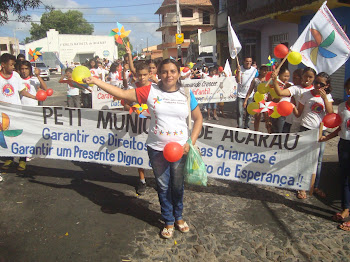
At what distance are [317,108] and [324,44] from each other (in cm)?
92

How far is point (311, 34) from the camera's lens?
163 inches

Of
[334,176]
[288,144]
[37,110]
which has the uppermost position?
[37,110]

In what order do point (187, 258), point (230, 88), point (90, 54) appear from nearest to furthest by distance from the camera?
point (187, 258)
point (230, 88)
point (90, 54)

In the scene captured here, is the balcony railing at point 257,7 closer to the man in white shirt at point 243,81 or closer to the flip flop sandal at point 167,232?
the man in white shirt at point 243,81

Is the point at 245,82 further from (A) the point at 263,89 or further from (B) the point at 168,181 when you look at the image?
(B) the point at 168,181

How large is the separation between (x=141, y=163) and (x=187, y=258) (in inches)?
71.6

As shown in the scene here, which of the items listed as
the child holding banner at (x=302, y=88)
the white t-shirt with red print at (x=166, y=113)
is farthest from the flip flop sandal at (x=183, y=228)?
the child holding banner at (x=302, y=88)

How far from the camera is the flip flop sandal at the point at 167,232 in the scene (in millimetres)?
3262

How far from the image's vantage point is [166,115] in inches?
116

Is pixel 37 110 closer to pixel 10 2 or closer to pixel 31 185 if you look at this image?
pixel 31 185

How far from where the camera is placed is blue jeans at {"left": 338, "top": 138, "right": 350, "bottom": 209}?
3.44m

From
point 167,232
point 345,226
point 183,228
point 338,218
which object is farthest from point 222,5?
point 167,232

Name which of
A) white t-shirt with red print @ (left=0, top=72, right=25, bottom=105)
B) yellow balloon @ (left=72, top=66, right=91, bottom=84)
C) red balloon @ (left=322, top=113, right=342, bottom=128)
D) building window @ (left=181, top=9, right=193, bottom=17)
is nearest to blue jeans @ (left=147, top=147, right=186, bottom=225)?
yellow balloon @ (left=72, top=66, right=91, bottom=84)

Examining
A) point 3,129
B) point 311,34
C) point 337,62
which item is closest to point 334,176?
point 337,62
